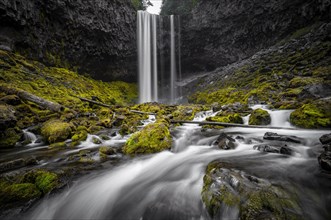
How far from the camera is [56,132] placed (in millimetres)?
5246

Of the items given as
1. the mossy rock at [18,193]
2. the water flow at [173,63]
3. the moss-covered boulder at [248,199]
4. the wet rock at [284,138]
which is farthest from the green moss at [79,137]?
the water flow at [173,63]

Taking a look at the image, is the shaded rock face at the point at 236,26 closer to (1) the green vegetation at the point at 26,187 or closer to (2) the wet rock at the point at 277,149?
(2) the wet rock at the point at 277,149

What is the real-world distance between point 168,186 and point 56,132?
175 inches

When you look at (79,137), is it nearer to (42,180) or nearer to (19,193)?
(42,180)

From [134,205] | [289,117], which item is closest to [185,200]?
[134,205]

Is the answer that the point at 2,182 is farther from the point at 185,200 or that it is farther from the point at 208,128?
the point at 208,128

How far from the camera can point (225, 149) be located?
13.3ft

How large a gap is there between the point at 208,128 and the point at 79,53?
1705cm

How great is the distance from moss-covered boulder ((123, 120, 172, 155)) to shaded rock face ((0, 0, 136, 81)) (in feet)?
46.7

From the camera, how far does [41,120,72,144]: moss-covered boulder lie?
5.13m

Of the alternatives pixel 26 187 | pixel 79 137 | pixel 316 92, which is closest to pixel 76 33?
pixel 79 137

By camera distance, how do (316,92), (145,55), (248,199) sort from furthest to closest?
(145,55)
(316,92)
(248,199)

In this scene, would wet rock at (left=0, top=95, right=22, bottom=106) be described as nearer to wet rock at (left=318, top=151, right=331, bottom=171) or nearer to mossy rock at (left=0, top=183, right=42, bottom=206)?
mossy rock at (left=0, top=183, right=42, bottom=206)

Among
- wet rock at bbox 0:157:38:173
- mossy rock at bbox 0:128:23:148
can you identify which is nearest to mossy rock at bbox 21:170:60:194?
wet rock at bbox 0:157:38:173
